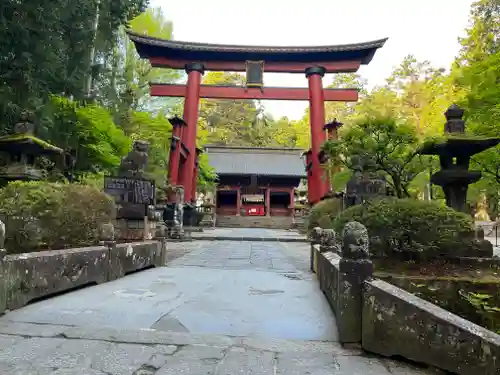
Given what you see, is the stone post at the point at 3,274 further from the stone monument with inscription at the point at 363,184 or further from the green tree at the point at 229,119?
the green tree at the point at 229,119

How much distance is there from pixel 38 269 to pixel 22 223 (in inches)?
90.1

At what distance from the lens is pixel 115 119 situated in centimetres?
1944

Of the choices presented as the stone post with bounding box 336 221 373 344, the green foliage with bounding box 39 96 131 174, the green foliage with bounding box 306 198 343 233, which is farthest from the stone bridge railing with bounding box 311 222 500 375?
the green foliage with bounding box 39 96 131 174

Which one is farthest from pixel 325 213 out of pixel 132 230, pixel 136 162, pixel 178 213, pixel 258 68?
pixel 258 68

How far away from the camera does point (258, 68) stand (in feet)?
65.3

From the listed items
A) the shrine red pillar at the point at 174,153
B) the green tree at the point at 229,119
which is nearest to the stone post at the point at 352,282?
the shrine red pillar at the point at 174,153

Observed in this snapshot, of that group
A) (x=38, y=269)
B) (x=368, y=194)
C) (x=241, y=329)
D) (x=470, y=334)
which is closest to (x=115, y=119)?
(x=368, y=194)

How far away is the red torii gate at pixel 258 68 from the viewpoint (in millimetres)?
19562

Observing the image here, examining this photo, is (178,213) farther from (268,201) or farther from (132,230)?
(268,201)

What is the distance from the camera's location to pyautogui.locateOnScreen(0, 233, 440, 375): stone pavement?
2.57m

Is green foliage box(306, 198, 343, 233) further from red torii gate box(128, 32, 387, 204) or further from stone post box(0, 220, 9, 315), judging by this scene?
stone post box(0, 220, 9, 315)

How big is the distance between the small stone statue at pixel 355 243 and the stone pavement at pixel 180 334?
0.75m

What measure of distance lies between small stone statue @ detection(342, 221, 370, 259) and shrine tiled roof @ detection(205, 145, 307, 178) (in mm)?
30810

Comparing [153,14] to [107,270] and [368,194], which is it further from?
[107,270]
